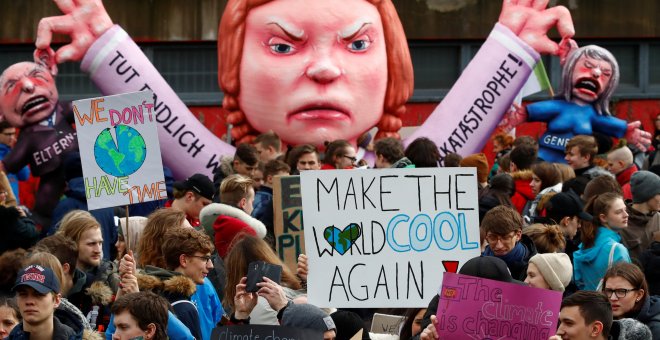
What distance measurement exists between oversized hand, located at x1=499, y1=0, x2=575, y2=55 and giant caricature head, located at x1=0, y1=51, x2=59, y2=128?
3.90 m

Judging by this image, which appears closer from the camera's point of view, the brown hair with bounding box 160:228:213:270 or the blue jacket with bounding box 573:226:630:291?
the brown hair with bounding box 160:228:213:270

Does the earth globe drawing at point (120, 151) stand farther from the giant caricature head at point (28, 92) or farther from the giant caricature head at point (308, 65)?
the giant caricature head at point (28, 92)

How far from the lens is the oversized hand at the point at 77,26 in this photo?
13.6 meters

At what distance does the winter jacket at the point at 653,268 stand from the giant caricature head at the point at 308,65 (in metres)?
4.51

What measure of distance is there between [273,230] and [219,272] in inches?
49.5

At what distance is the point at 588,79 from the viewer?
1439 centimetres

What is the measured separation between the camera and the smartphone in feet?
23.5

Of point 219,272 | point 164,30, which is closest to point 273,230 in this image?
point 219,272

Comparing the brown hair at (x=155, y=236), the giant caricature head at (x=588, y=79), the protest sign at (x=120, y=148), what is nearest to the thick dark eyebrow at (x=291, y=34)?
the giant caricature head at (x=588, y=79)

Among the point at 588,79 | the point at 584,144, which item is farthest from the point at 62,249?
the point at 588,79

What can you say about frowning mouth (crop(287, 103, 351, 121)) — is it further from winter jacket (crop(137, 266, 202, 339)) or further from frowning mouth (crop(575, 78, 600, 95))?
winter jacket (crop(137, 266, 202, 339))

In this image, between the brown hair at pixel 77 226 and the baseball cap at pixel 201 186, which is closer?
the brown hair at pixel 77 226

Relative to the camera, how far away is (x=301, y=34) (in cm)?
1305

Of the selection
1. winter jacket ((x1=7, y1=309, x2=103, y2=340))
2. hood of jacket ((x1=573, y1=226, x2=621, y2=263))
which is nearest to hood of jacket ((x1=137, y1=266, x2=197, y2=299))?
winter jacket ((x1=7, y1=309, x2=103, y2=340))
